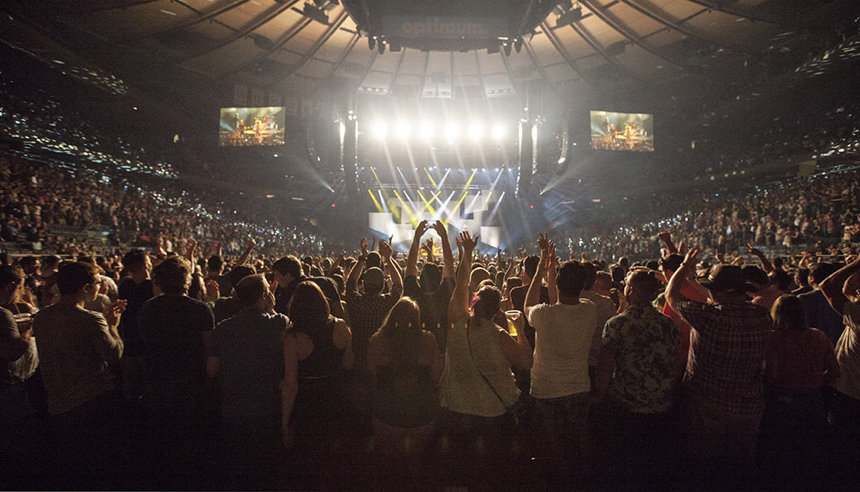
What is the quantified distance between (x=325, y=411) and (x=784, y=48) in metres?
24.3

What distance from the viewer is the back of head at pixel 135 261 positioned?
4066mm

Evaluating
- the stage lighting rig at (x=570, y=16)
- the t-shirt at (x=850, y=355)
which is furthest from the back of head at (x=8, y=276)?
the stage lighting rig at (x=570, y=16)

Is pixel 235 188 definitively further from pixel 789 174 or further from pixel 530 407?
pixel 789 174

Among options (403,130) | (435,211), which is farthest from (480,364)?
(435,211)

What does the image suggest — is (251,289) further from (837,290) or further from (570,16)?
(570,16)

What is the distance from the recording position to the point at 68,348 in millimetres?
2930

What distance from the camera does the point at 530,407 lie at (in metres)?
4.24

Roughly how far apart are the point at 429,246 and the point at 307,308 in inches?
247

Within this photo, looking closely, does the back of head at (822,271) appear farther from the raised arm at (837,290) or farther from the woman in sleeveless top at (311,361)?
the woman in sleeveless top at (311,361)

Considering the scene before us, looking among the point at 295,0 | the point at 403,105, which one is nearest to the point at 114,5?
the point at 295,0

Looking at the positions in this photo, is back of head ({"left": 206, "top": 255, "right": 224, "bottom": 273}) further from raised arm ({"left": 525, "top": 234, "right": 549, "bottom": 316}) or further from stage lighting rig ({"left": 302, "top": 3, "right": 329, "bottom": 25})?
stage lighting rig ({"left": 302, "top": 3, "right": 329, "bottom": 25})

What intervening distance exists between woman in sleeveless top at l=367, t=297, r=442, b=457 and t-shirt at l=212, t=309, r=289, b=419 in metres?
0.71

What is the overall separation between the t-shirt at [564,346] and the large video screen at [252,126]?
824 inches

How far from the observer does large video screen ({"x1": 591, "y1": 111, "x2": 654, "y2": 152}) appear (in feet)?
71.6
